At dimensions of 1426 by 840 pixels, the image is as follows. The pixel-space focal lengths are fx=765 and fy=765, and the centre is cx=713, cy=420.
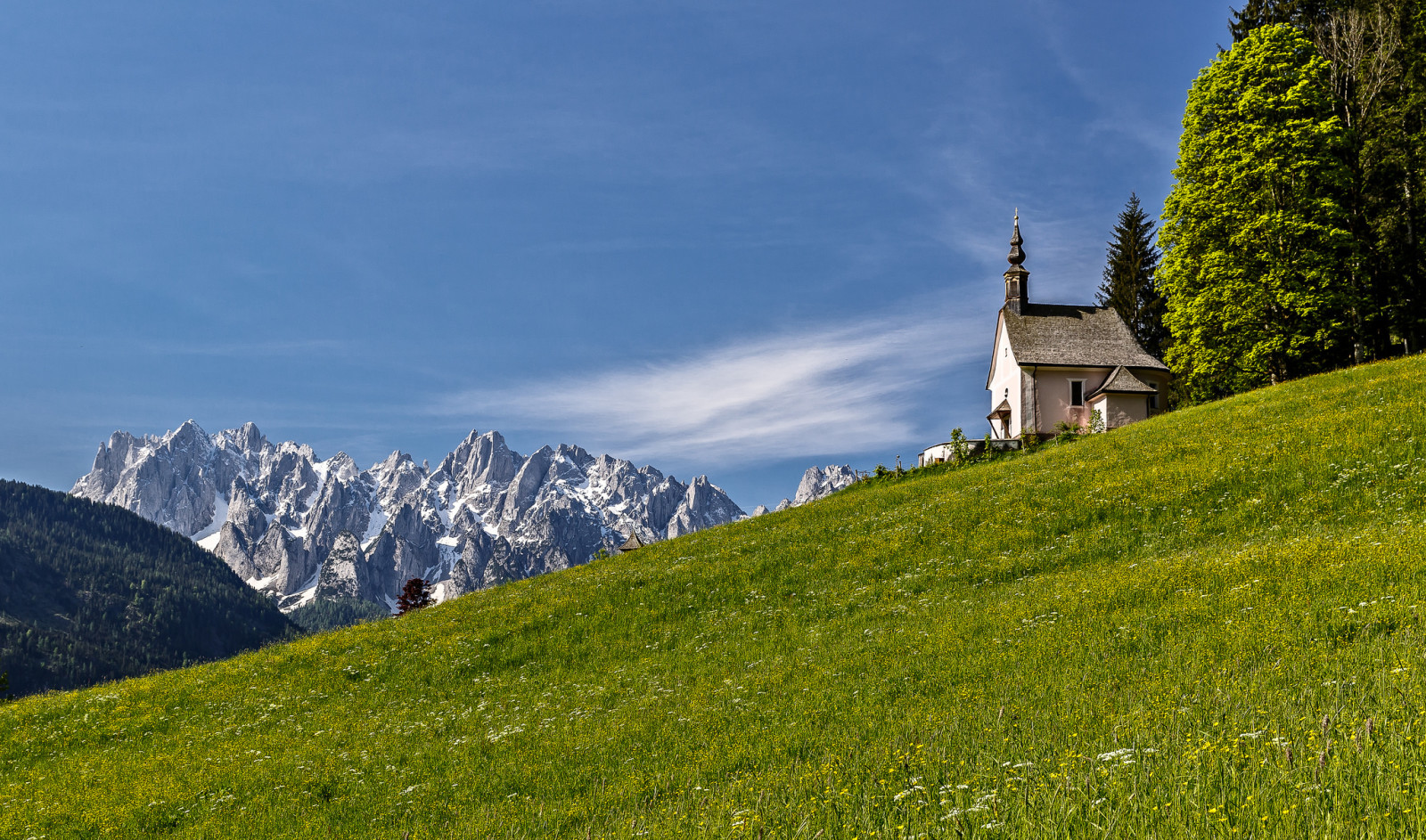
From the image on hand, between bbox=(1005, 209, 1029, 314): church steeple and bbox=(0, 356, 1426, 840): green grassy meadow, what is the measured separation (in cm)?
2981

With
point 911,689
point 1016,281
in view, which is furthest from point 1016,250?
point 911,689

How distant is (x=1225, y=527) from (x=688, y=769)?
16.4 metres

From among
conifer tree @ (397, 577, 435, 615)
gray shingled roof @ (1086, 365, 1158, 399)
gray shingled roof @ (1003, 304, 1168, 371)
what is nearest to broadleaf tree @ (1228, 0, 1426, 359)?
gray shingled roof @ (1086, 365, 1158, 399)

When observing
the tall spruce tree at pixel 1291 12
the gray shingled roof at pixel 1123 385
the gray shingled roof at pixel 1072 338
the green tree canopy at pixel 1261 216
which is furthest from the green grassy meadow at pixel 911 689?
the tall spruce tree at pixel 1291 12

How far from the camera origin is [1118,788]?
5590 mm

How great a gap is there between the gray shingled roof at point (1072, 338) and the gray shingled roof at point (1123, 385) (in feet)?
5.76

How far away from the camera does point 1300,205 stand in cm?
3997

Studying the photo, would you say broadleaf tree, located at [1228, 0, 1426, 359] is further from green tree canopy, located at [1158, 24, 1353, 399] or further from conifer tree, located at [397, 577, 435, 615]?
conifer tree, located at [397, 577, 435, 615]

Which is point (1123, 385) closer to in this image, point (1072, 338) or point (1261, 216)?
point (1072, 338)

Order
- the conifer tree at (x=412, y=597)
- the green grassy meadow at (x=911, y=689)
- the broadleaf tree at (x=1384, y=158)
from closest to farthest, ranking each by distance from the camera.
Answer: the green grassy meadow at (x=911, y=689), the broadleaf tree at (x=1384, y=158), the conifer tree at (x=412, y=597)

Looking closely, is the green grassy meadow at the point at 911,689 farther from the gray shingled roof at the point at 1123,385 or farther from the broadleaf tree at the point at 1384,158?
the gray shingled roof at the point at 1123,385

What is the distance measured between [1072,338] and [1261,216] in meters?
18.1

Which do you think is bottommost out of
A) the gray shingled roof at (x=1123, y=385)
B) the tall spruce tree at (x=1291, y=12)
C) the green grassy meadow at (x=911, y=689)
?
the green grassy meadow at (x=911, y=689)

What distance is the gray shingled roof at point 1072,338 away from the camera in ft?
182
